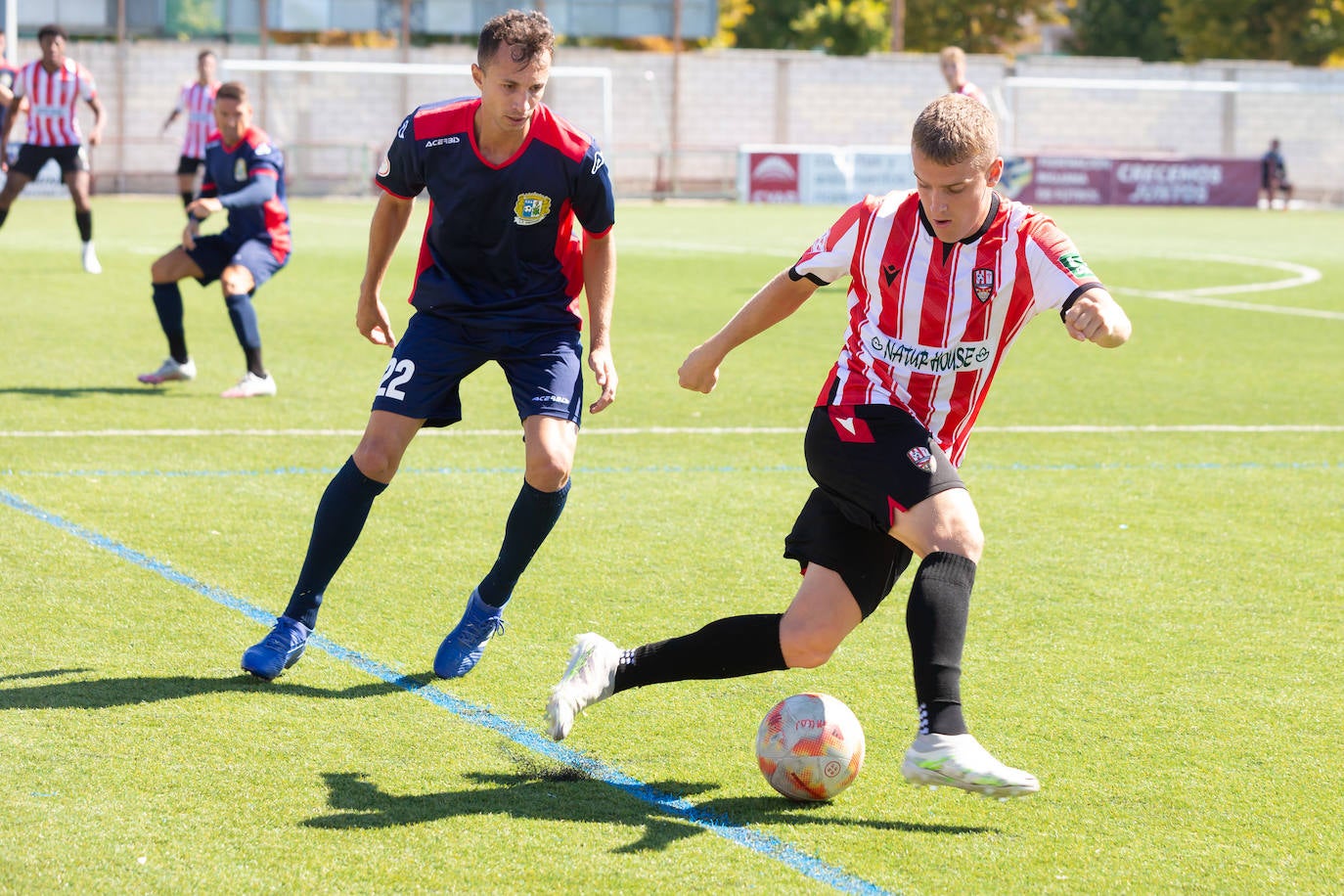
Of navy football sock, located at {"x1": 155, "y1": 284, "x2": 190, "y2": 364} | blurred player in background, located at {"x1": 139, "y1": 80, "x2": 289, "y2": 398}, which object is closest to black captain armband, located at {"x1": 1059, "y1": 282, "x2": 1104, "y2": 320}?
blurred player in background, located at {"x1": 139, "y1": 80, "x2": 289, "y2": 398}

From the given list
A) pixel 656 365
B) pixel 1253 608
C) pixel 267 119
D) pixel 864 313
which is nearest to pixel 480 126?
pixel 864 313

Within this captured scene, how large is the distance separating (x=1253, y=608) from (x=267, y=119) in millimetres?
35215

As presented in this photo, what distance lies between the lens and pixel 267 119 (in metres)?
37.8

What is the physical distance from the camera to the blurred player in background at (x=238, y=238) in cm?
909

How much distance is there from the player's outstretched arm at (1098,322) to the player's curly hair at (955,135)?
384 mm

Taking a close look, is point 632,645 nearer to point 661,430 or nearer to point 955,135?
point 955,135

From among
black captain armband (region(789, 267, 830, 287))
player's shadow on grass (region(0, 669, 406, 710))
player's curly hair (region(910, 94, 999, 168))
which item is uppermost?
player's curly hair (region(910, 94, 999, 168))

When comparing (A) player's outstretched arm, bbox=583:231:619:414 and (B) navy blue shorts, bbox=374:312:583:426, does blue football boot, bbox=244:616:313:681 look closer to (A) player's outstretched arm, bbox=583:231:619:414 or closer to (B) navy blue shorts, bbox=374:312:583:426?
(B) navy blue shorts, bbox=374:312:583:426

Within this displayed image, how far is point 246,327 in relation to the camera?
9.16 metres

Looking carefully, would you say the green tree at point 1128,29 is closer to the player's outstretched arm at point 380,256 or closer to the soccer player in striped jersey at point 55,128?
the soccer player in striped jersey at point 55,128

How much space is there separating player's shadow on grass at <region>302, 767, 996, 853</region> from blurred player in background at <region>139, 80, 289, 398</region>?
5.87 m

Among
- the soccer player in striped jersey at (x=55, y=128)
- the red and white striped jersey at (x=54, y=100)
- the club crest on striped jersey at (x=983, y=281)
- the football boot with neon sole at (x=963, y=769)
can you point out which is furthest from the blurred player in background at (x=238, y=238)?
the red and white striped jersey at (x=54, y=100)

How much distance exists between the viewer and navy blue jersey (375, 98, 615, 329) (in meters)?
4.64

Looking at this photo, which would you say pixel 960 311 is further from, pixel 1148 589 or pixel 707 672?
pixel 1148 589
